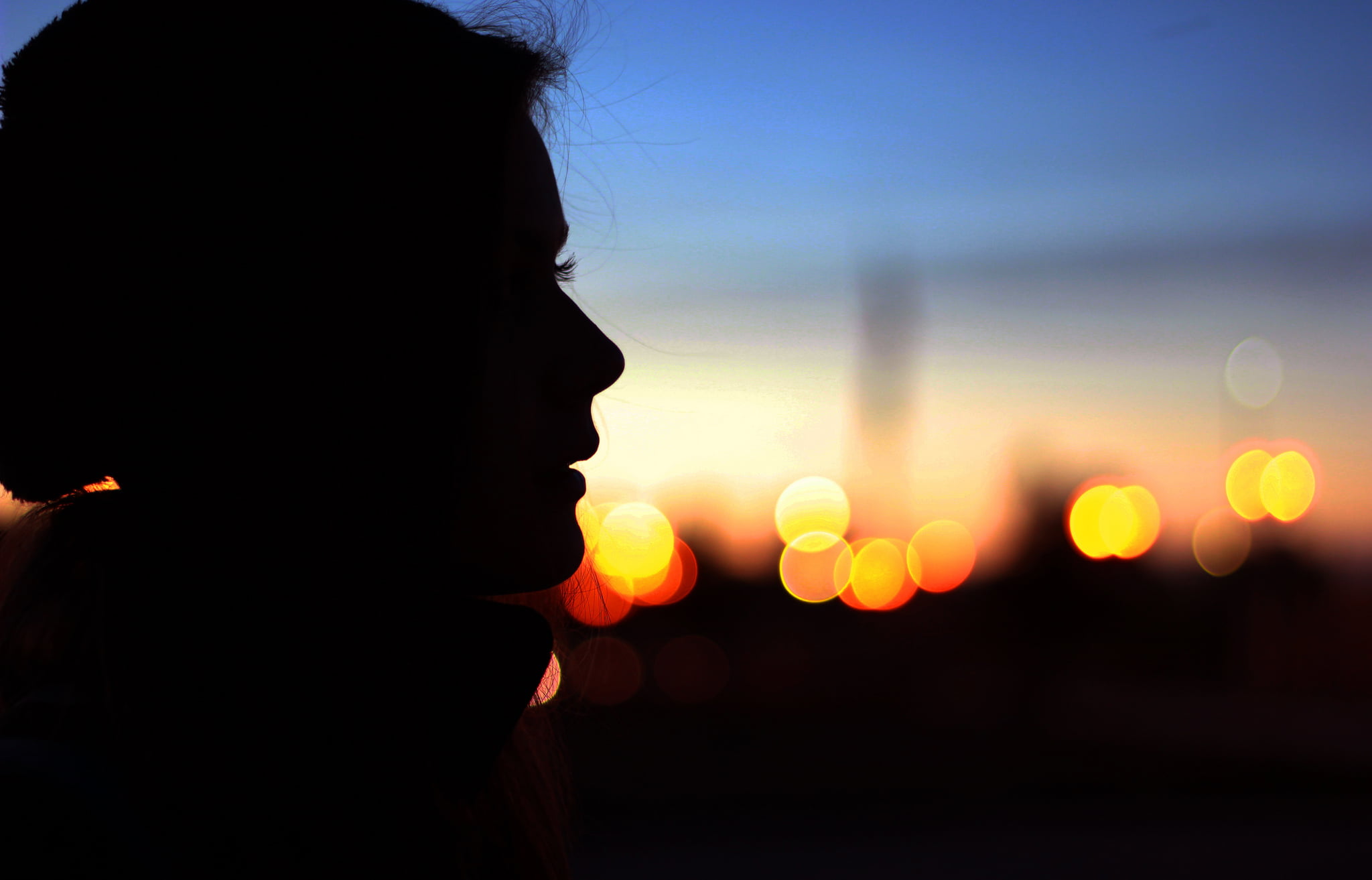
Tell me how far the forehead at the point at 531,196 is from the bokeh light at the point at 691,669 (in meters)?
18.7

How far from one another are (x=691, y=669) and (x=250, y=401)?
82.0 ft

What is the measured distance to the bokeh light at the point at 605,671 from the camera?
224cm

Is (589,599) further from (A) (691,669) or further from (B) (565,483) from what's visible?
(A) (691,669)

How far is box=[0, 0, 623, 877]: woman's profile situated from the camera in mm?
1034

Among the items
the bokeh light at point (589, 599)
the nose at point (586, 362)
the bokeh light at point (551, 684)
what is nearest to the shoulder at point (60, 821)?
the nose at point (586, 362)

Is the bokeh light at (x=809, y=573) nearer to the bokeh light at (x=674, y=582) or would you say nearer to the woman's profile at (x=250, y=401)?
the bokeh light at (x=674, y=582)

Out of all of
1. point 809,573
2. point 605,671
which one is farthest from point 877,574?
point 605,671

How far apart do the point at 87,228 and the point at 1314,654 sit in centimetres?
3019

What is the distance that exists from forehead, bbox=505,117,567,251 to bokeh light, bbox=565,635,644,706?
3.89 ft

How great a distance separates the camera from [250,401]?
1046mm

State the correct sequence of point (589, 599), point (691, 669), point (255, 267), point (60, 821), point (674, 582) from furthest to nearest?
point (674, 582) < point (691, 669) < point (589, 599) < point (255, 267) < point (60, 821)

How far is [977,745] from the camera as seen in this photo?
1477 cm

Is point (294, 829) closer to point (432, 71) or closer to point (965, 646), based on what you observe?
point (432, 71)

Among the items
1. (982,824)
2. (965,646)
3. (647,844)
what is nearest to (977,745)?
(982,824)
